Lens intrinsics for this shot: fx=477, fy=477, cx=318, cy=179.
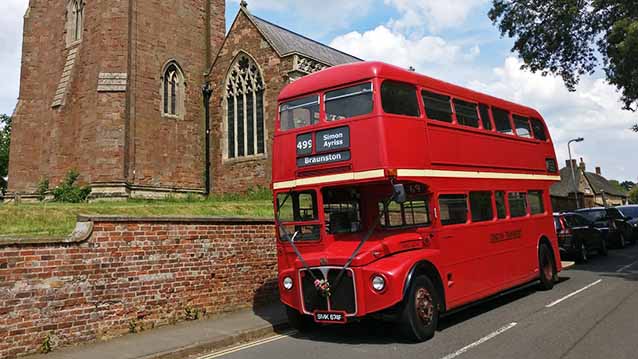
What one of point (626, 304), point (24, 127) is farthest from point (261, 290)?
point (24, 127)

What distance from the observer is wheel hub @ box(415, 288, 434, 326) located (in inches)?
273

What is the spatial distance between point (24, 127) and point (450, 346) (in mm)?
25639

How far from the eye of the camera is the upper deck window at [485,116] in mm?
9609

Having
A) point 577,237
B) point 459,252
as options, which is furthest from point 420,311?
point 577,237

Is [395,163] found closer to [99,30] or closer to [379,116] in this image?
[379,116]

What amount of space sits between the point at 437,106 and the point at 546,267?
5.46m

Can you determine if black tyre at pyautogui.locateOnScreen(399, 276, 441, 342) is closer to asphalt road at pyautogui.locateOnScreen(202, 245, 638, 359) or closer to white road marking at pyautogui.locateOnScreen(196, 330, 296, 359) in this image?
asphalt road at pyautogui.locateOnScreen(202, 245, 638, 359)

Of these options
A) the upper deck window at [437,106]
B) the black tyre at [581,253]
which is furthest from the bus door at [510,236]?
the black tyre at [581,253]

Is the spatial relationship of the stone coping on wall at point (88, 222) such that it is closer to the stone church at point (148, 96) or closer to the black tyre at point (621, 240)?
A: the stone church at point (148, 96)

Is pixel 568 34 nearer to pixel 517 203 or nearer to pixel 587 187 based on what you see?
pixel 517 203

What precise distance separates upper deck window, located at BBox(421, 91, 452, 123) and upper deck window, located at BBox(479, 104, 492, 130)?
129cm

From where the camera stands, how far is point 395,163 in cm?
710

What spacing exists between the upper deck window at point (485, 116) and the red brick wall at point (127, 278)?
A: 504 cm

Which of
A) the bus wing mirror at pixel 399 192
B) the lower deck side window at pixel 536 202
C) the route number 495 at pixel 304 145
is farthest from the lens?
the lower deck side window at pixel 536 202
